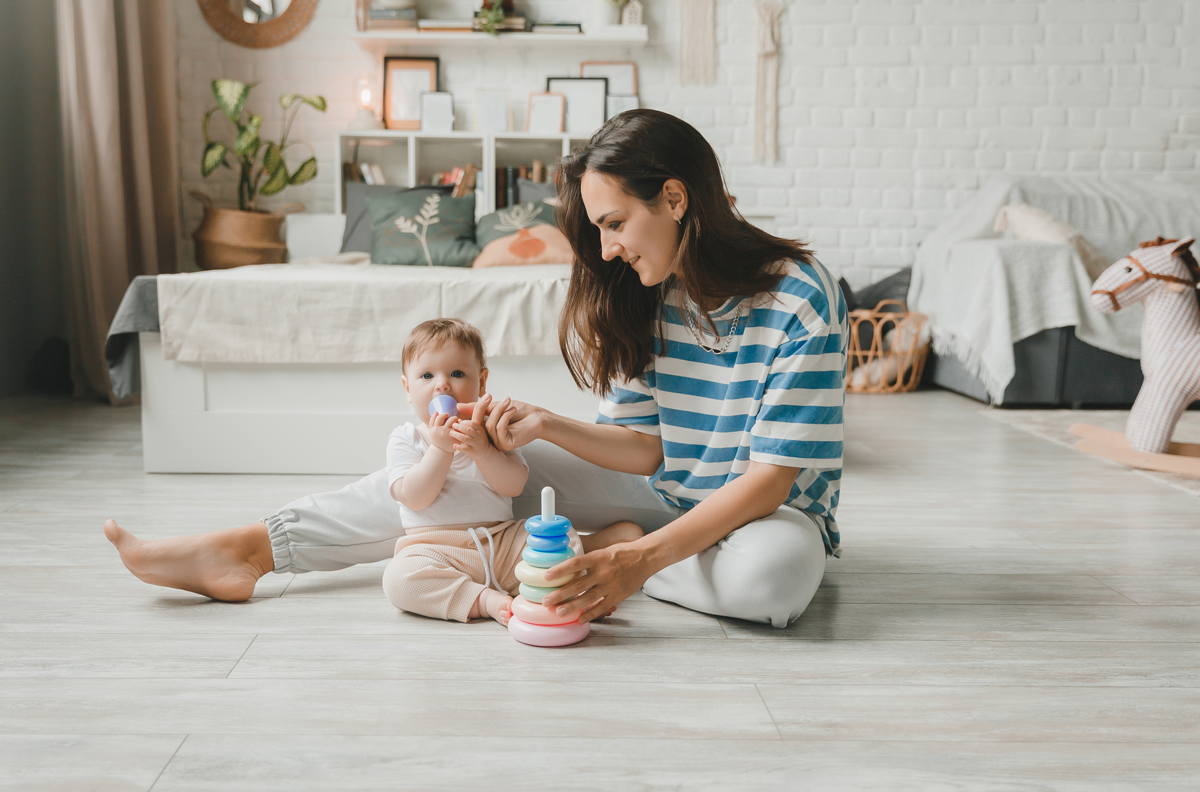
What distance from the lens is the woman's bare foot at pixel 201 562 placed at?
1394 millimetres

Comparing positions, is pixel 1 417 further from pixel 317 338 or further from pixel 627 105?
pixel 627 105

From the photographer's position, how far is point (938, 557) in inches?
68.2

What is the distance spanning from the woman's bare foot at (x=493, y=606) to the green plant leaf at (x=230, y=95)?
3150mm

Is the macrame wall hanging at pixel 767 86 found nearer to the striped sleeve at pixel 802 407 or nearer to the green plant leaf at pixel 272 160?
the green plant leaf at pixel 272 160

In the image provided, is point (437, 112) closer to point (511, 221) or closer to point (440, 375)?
point (511, 221)

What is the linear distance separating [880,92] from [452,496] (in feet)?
12.4

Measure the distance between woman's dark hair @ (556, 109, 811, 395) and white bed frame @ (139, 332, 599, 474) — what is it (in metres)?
0.95

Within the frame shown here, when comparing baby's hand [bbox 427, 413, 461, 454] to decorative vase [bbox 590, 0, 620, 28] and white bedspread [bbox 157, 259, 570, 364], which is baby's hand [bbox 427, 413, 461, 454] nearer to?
white bedspread [bbox 157, 259, 570, 364]

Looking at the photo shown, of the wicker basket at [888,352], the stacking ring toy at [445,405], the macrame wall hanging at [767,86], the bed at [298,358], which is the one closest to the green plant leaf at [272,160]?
the bed at [298,358]

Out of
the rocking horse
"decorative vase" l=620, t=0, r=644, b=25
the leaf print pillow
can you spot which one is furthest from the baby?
"decorative vase" l=620, t=0, r=644, b=25

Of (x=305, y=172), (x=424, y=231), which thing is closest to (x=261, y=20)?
(x=305, y=172)

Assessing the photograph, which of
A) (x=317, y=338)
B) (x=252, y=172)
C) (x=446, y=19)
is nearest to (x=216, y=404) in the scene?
(x=317, y=338)

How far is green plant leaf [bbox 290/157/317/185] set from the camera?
162 inches

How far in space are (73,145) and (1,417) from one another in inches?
40.6
